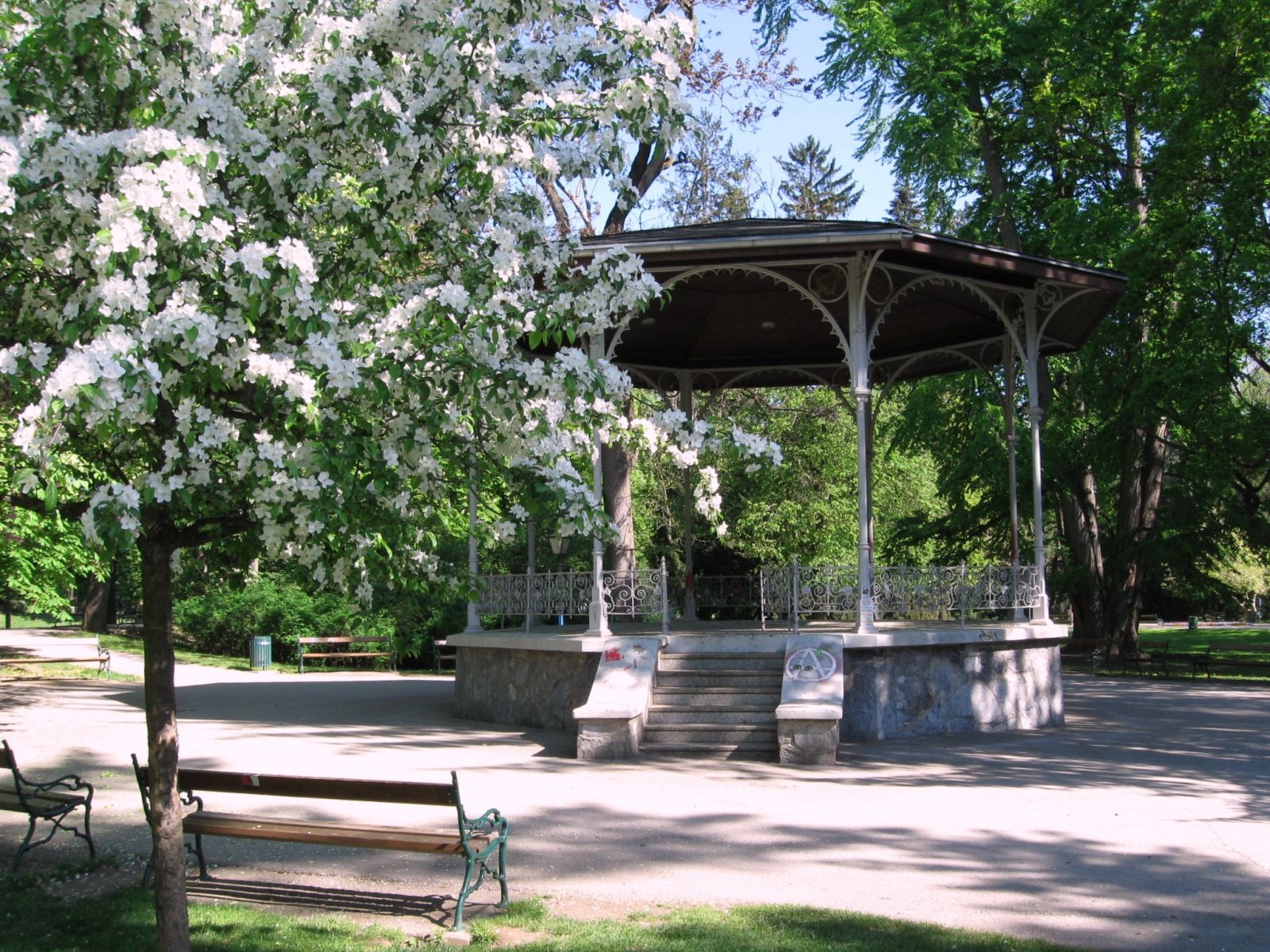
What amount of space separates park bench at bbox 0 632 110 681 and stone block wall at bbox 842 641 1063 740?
1726cm

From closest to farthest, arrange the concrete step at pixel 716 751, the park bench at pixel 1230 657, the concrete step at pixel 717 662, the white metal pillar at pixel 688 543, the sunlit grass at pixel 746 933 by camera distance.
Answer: the sunlit grass at pixel 746 933, the concrete step at pixel 716 751, the concrete step at pixel 717 662, the white metal pillar at pixel 688 543, the park bench at pixel 1230 657

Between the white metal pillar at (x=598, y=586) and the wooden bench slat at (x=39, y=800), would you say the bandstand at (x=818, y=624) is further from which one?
the wooden bench slat at (x=39, y=800)

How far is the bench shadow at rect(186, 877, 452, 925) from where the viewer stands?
6484 millimetres

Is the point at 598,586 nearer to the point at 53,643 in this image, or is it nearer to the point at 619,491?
the point at 619,491

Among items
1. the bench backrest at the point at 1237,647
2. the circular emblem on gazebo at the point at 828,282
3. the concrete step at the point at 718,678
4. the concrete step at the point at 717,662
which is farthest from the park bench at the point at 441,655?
the bench backrest at the point at 1237,647

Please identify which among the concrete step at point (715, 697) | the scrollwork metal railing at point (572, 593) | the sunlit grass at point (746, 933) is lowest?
the sunlit grass at point (746, 933)

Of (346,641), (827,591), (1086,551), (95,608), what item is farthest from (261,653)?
(1086,551)

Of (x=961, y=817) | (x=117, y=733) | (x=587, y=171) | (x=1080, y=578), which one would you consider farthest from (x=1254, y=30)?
(x=117, y=733)

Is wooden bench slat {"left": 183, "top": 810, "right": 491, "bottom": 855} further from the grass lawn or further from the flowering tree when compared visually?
the flowering tree

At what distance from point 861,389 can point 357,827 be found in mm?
8368

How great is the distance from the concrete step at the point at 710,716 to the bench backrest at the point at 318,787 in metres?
5.86

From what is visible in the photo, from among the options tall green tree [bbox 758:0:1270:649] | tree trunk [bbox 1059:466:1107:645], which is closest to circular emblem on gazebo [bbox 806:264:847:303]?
tall green tree [bbox 758:0:1270:649]

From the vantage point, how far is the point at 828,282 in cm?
1419

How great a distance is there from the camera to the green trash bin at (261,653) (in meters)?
26.7
